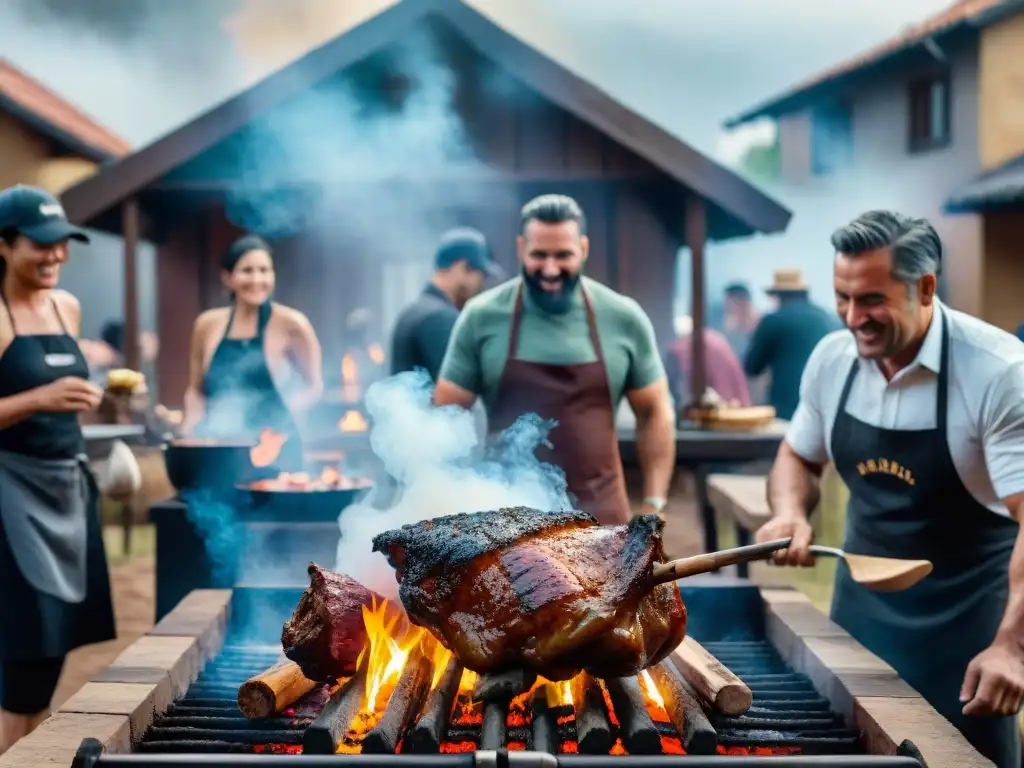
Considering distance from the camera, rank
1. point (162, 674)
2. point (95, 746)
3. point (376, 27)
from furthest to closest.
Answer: point (376, 27)
point (162, 674)
point (95, 746)

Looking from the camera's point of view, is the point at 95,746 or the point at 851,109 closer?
the point at 95,746

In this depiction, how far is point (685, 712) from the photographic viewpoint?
231 centimetres

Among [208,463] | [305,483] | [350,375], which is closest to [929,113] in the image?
[350,375]

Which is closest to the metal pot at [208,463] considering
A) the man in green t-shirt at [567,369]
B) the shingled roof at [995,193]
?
the man in green t-shirt at [567,369]

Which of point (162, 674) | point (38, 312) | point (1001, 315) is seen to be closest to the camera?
point (162, 674)

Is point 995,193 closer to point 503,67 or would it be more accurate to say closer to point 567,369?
point 503,67

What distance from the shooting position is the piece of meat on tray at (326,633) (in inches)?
99.1

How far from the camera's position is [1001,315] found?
16.1 metres

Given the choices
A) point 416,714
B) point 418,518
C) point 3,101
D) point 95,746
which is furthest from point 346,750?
point 3,101

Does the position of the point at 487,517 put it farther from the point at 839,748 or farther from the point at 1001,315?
the point at 1001,315

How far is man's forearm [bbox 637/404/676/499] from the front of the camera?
450cm

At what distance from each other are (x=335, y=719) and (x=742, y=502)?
4593mm

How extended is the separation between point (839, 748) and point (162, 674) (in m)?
1.77

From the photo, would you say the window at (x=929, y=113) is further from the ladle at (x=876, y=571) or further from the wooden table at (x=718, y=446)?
the ladle at (x=876, y=571)
